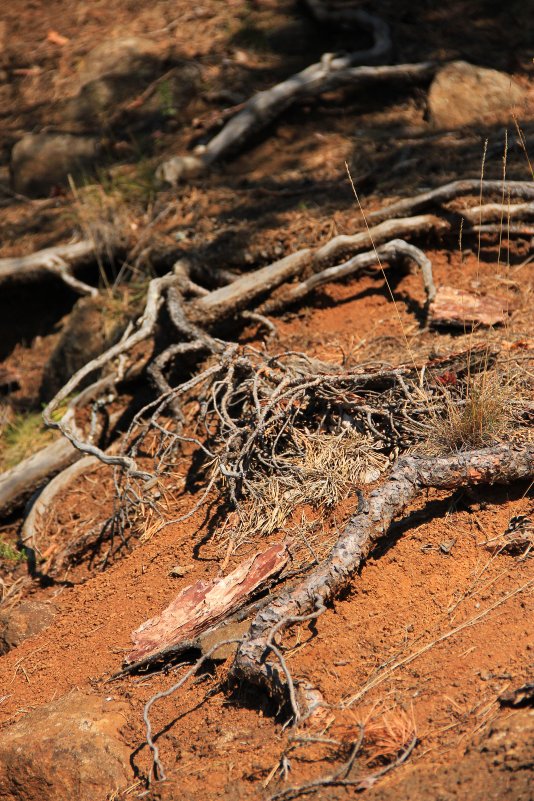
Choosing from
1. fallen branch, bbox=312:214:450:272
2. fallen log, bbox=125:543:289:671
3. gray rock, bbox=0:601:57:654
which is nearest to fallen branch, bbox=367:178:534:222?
fallen branch, bbox=312:214:450:272

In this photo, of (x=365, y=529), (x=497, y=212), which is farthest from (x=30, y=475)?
(x=497, y=212)

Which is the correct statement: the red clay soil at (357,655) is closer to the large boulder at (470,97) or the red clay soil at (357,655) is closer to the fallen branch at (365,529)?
the fallen branch at (365,529)

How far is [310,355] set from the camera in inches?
185

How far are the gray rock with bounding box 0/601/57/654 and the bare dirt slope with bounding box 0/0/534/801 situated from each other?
0.05m

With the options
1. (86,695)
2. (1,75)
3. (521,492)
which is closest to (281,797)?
(86,695)

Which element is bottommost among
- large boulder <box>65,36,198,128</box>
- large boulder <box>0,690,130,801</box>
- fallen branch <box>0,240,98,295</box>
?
large boulder <box>0,690,130,801</box>

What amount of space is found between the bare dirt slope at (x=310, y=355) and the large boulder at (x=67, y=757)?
54 millimetres

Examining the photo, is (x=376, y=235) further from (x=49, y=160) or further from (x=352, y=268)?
(x=49, y=160)

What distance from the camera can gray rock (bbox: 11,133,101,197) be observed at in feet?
23.0

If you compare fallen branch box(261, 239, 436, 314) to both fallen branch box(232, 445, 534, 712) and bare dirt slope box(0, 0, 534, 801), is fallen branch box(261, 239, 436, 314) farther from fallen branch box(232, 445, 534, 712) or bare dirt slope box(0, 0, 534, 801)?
fallen branch box(232, 445, 534, 712)

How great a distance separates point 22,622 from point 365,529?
1.80m

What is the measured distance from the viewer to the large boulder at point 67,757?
9.09 ft

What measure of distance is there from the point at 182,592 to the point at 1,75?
24.2 ft

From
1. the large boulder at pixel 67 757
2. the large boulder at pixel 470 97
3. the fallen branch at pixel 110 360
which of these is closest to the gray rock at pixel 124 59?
the large boulder at pixel 470 97
